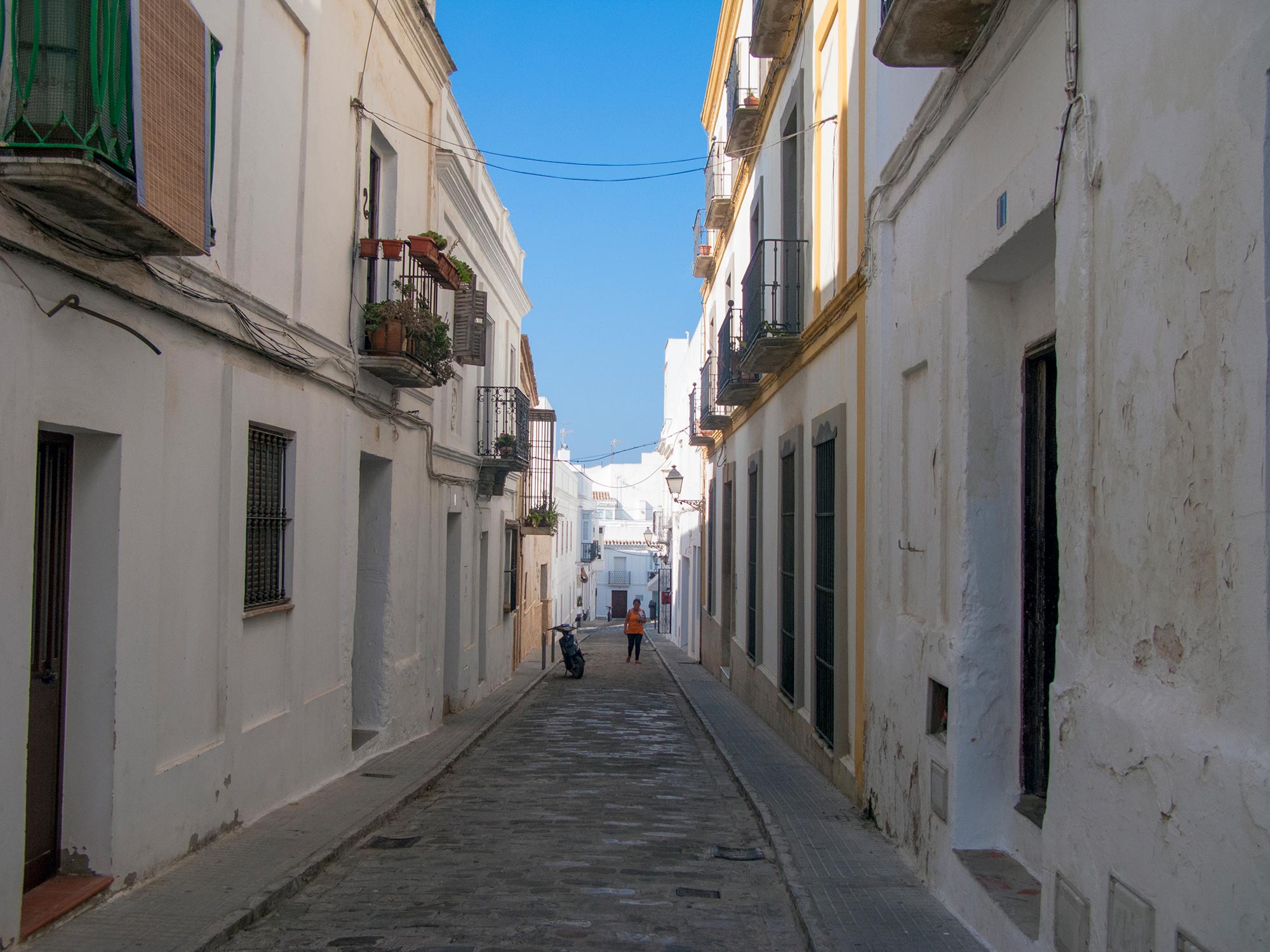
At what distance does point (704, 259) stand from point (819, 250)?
10.8 meters

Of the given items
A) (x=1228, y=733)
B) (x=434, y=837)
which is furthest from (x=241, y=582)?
(x=1228, y=733)

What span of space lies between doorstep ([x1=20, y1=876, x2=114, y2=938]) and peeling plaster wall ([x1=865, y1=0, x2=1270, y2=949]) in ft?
13.4

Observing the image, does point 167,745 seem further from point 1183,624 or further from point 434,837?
point 1183,624

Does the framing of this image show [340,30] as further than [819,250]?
No

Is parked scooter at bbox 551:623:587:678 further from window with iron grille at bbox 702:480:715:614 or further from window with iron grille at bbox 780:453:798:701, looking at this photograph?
window with iron grille at bbox 780:453:798:701

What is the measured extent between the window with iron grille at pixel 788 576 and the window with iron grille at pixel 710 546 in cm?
811

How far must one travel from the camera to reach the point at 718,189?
17.4 meters

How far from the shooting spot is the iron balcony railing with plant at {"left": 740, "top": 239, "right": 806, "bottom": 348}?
10.7 metres

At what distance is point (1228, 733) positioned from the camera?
2.87 metres

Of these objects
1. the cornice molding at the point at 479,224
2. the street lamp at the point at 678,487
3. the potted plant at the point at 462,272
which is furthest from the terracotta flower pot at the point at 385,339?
the street lamp at the point at 678,487

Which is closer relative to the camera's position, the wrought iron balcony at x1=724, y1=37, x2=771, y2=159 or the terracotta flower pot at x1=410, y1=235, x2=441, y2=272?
the terracotta flower pot at x1=410, y1=235, x2=441, y2=272

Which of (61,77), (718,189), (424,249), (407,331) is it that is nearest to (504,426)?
(718,189)

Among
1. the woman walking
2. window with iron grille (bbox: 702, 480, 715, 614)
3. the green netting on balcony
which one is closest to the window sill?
the green netting on balcony

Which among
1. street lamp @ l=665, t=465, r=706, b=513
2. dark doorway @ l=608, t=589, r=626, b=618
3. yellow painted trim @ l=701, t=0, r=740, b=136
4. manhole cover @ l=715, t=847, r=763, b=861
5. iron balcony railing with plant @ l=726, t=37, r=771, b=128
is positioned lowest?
dark doorway @ l=608, t=589, r=626, b=618
